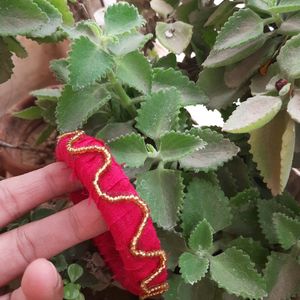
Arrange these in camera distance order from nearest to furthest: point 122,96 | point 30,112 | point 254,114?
point 254,114
point 122,96
point 30,112

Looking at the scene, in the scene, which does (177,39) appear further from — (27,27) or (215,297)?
(215,297)

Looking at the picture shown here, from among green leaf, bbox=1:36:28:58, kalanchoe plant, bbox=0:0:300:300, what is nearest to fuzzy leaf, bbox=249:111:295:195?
→ kalanchoe plant, bbox=0:0:300:300

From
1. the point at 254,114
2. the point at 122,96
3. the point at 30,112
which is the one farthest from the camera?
the point at 30,112

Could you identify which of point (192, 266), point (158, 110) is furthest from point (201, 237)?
point (158, 110)

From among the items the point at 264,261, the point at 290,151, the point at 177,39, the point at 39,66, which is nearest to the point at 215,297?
the point at 264,261

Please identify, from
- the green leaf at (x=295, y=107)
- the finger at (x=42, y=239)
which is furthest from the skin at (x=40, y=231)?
the green leaf at (x=295, y=107)

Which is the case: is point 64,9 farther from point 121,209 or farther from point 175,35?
point 121,209

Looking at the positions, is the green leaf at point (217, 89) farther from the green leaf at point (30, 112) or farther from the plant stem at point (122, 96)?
the green leaf at point (30, 112)
